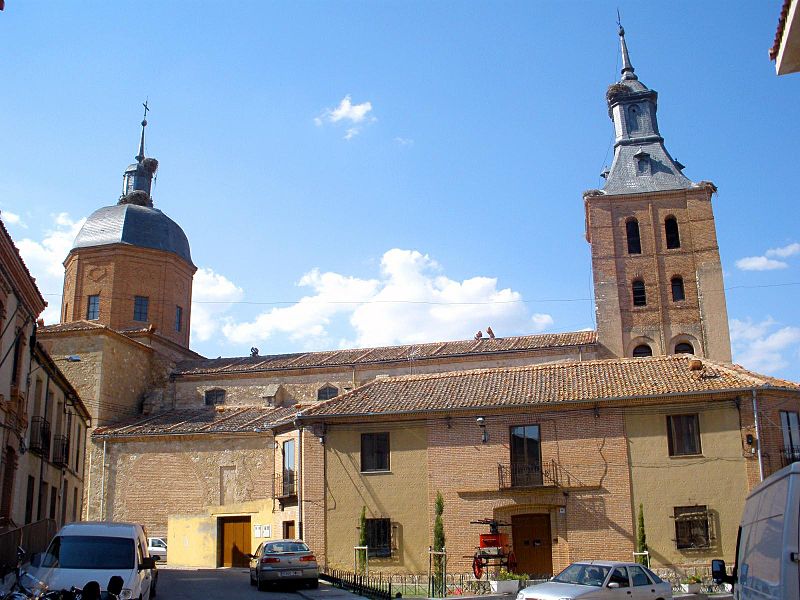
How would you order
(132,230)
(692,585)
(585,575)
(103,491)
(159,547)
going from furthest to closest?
(132,230)
(103,491)
(159,547)
(692,585)
(585,575)

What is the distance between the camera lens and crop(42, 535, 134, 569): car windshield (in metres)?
13.3

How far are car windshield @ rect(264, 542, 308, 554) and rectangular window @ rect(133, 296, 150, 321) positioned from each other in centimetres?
2594

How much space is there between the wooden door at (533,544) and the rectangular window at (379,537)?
375 cm

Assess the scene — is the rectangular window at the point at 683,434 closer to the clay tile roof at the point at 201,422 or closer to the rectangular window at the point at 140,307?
the clay tile roof at the point at 201,422

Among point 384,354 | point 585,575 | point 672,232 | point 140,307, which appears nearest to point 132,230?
point 140,307

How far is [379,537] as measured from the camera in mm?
25297

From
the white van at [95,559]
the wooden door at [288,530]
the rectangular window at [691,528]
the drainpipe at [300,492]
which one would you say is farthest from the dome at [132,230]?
the white van at [95,559]

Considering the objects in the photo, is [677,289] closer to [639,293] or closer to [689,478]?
[639,293]

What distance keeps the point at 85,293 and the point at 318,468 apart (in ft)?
75.7

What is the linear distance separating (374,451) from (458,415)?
292 centimetres

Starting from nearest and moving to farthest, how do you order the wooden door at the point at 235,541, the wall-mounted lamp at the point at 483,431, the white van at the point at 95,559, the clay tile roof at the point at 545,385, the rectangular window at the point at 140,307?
the white van at the point at 95,559 → the clay tile roof at the point at 545,385 → the wall-mounted lamp at the point at 483,431 → the wooden door at the point at 235,541 → the rectangular window at the point at 140,307

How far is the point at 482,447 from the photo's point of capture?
2534cm

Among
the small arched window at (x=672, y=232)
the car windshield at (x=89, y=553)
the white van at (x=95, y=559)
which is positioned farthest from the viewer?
the small arched window at (x=672, y=232)

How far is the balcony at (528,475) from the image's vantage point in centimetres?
2461
